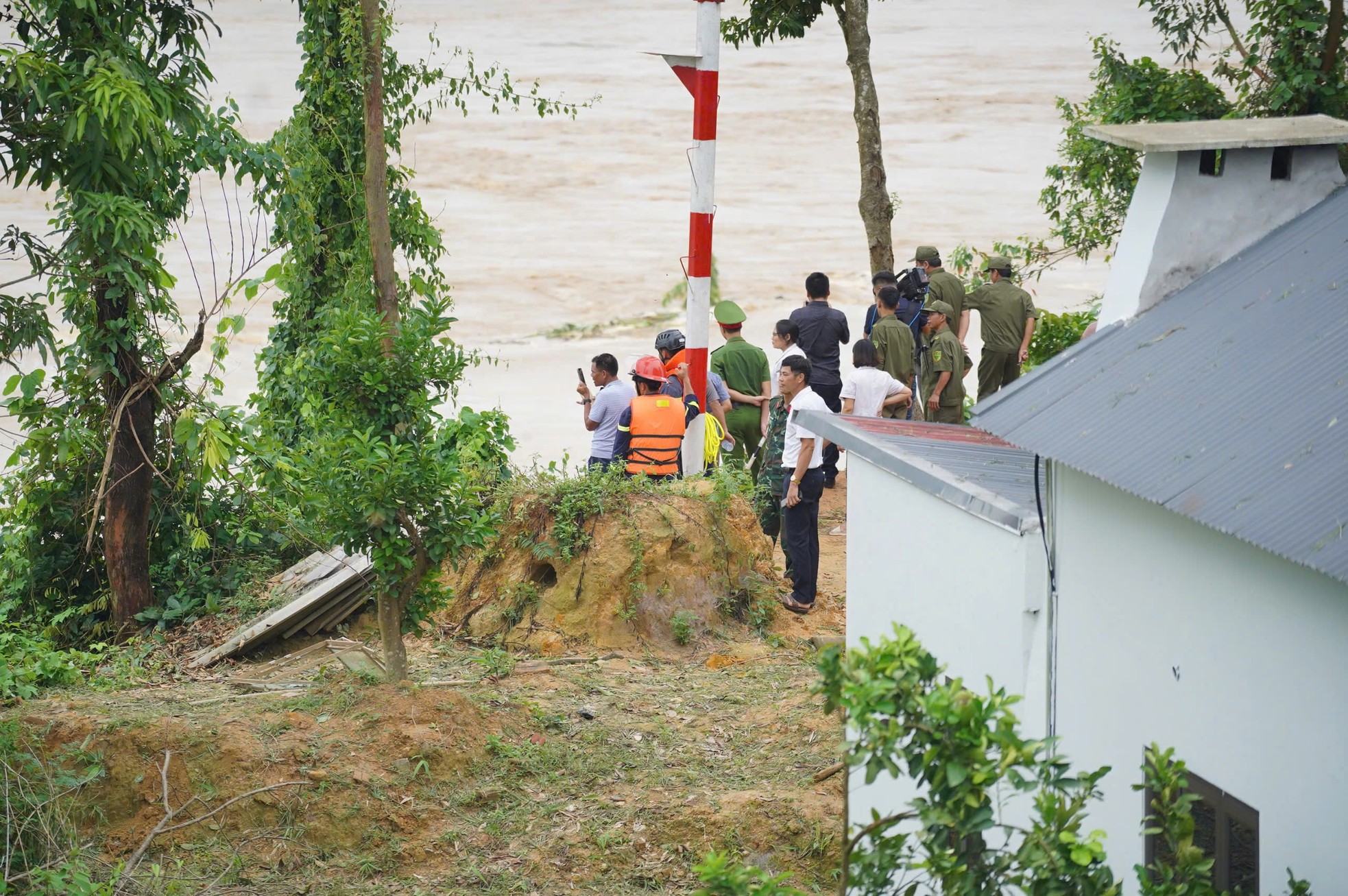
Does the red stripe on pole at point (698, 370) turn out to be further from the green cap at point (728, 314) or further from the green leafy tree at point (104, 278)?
the green leafy tree at point (104, 278)

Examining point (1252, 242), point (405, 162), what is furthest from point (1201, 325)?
point (405, 162)

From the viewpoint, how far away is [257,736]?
7.18 m

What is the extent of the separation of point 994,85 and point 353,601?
40825 millimetres

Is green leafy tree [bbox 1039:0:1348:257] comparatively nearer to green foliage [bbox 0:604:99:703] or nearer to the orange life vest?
the orange life vest

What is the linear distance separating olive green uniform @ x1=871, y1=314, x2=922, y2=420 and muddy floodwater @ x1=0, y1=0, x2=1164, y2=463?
8.29 meters

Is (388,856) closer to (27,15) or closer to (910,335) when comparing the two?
(27,15)

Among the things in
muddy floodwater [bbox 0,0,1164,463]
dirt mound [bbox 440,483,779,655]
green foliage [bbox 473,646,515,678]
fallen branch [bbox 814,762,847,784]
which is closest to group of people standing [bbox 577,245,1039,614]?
dirt mound [bbox 440,483,779,655]

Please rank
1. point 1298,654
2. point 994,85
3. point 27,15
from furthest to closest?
point 994,85, point 27,15, point 1298,654

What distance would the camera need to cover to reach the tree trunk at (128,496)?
938cm

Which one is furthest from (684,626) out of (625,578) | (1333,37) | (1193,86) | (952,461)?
(1333,37)

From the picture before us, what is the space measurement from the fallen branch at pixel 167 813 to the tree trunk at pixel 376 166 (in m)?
3.65

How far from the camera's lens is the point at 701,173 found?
33.2 feet

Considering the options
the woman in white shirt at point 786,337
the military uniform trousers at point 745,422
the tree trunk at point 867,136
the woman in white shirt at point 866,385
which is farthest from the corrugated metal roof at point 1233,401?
the tree trunk at point 867,136

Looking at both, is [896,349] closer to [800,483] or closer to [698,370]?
[698,370]
